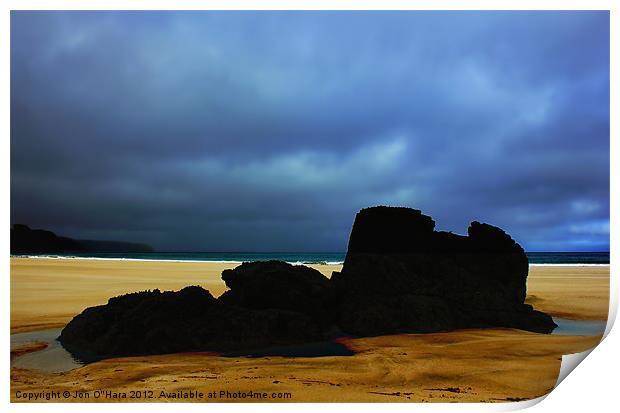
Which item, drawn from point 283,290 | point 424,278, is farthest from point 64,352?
point 424,278

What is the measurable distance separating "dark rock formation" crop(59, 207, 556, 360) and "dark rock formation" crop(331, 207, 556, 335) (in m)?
0.01

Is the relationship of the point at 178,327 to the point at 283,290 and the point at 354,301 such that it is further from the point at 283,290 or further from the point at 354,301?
the point at 354,301

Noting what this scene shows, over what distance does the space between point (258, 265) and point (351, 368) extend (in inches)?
62.3

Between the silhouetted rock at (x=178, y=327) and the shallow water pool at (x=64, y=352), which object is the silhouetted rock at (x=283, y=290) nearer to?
the silhouetted rock at (x=178, y=327)

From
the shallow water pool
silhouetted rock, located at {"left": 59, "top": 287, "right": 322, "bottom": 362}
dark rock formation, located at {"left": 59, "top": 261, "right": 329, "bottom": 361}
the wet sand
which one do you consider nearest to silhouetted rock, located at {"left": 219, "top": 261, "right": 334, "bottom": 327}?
dark rock formation, located at {"left": 59, "top": 261, "right": 329, "bottom": 361}

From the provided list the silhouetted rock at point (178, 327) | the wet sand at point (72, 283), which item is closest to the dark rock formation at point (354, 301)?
the silhouetted rock at point (178, 327)

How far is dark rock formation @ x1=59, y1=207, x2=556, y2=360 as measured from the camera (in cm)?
481

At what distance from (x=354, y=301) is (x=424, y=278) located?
972mm

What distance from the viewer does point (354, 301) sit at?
5.41 meters

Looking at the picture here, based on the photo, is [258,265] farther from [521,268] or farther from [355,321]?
[521,268]

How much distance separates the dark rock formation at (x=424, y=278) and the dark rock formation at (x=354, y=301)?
0.5 inches

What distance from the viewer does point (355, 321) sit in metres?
5.29

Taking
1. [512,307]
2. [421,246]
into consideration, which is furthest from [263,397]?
[512,307]

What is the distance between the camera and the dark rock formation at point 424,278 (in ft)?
17.6
